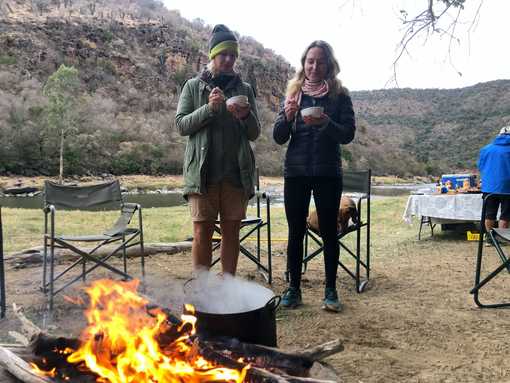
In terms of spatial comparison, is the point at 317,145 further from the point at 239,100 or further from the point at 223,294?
the point at 223,294

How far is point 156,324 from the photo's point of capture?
1597mm

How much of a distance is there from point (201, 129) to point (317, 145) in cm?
70

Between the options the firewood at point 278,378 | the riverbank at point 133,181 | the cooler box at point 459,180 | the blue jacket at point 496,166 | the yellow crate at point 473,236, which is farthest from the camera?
the riverbank at point 133,181

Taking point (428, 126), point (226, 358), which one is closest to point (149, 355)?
point (226, 358)

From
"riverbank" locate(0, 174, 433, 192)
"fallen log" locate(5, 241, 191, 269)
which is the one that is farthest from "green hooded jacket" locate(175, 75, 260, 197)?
"riverbank" locate(0, 174, 433, 192)

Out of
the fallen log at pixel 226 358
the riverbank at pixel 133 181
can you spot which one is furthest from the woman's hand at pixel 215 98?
the riverbank at pixel 133 181

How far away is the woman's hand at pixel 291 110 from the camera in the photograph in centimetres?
262

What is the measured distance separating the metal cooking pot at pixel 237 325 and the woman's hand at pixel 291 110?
4.29 feet

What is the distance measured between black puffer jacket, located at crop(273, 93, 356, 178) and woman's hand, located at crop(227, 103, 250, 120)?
0.39m

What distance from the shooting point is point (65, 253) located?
173 inches

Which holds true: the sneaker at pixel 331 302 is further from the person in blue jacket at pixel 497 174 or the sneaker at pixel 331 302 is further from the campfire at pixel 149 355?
the person in blue jacket at pixel 497 174

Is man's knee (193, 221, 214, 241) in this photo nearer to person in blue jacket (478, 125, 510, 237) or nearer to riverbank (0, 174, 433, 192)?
person in blue jacket (478, 125, 510, 237)

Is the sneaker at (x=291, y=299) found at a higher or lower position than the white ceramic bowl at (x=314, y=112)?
lower

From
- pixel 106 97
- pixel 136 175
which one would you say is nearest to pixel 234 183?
pixel 136 175
